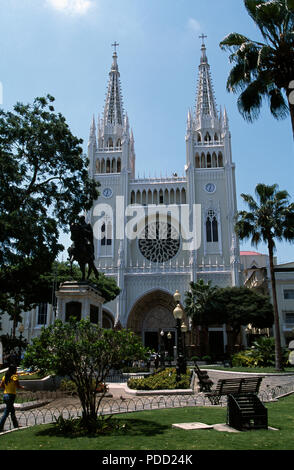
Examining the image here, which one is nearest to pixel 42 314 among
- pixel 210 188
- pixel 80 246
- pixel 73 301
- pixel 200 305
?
pixel 200 305

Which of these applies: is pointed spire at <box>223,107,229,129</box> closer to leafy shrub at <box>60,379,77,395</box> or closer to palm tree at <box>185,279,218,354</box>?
palm tree at <box>185,279,218,354</box>

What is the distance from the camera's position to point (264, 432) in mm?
6867

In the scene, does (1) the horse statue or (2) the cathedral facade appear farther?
(2) the cathedral facade

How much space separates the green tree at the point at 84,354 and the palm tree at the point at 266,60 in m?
8.00

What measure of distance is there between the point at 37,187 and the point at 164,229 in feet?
101

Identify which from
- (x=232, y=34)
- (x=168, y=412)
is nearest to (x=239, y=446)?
(x=168, y=412)

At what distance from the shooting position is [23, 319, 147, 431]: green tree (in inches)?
287

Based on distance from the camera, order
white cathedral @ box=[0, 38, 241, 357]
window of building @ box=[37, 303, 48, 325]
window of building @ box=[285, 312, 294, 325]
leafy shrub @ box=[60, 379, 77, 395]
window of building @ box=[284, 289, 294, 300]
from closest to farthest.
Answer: leafy shrub @ box=[60, 379, 77, 395]
window of building @ box=[285, 312, 294, 325]
window of building @ box=[284, 289, 294, 300]
white cathedral @ box=[0, 38, 241, 357]
window of building @ box=[37, 303, 48, 325]

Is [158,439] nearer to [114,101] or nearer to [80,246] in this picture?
[80,246]

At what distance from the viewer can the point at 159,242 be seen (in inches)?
1989

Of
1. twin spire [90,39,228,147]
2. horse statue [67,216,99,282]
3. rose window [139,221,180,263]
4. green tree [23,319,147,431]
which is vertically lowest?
green tree [23,319,147,431]

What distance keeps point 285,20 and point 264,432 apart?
1085 centimetres

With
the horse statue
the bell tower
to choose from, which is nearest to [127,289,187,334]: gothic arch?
the bell tower

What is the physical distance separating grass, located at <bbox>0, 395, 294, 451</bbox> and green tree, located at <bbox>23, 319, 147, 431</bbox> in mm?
736
